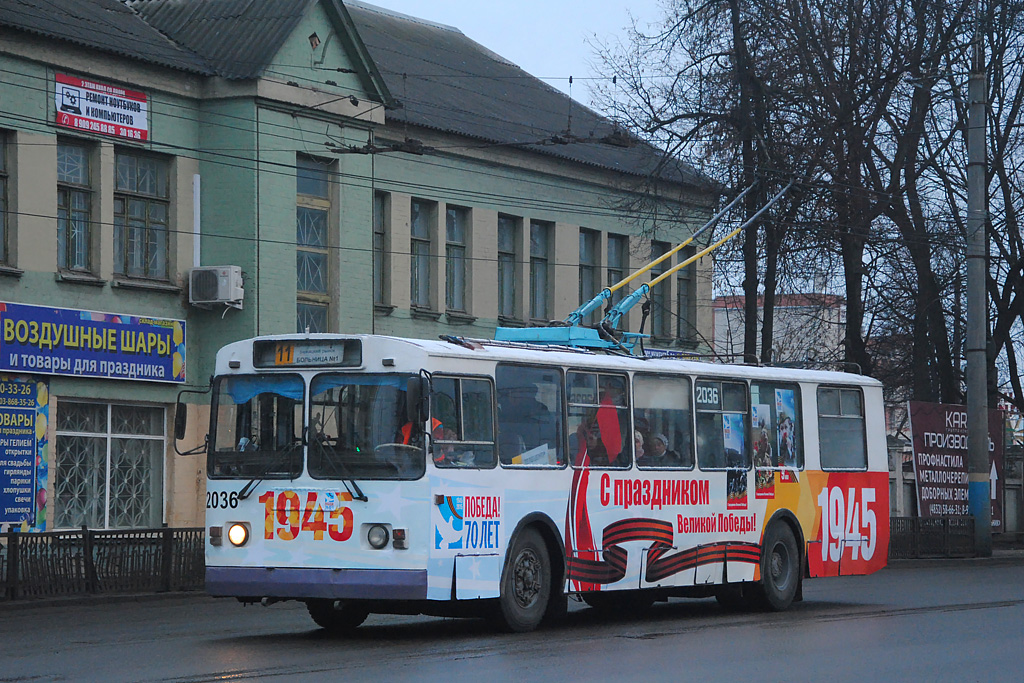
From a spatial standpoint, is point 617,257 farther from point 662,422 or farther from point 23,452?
point 662,422

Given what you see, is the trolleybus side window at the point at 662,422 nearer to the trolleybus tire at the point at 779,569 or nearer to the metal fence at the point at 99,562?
the trolleybus tire at the point at 779,569

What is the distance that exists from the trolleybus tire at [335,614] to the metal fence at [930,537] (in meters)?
19.6

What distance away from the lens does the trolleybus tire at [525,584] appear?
48.7ft

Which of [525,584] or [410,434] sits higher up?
[410,434]

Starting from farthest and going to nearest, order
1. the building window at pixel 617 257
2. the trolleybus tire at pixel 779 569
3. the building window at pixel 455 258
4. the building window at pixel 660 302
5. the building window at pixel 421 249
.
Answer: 1. the building window at pixel 660 302
2. the building window at pixel 617 257
3. the building window at pixel 455 258
4. the building window at pixel 421 249
5. the trolleybus tire at pixel 779 569

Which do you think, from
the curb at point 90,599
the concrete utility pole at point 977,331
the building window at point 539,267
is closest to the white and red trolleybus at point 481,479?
the curb at point 90,599

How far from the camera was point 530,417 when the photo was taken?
51.0 feet

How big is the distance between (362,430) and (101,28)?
15.7m

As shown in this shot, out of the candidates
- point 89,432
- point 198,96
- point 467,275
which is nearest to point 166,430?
point 89,432

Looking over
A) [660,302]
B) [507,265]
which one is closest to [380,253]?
[507,265]

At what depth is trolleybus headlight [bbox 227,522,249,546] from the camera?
14422mm

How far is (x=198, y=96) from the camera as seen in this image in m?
28.9

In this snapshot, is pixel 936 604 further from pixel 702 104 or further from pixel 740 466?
pixel 702 104

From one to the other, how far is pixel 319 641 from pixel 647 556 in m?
4.03
